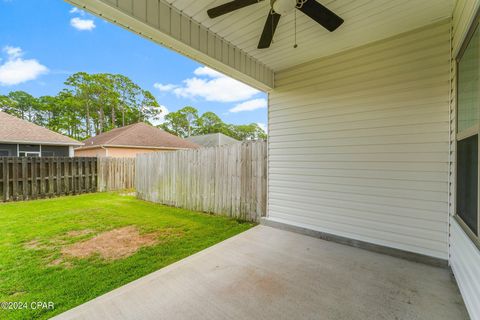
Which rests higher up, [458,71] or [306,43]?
[306,43]

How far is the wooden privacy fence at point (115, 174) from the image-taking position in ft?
26.8

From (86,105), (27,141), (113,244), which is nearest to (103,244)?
(113,244)

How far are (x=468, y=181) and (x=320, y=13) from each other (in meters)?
2.05

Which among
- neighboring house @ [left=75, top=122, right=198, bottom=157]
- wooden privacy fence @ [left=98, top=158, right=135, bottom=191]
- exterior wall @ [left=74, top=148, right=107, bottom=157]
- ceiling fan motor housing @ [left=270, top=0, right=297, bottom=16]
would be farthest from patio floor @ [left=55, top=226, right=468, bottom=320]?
exterior wall @ [left=74, top=148, right=107, bottom=157]

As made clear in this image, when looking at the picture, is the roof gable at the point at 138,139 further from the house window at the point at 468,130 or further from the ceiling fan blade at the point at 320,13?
the house window at the point at 468,130

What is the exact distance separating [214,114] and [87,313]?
1147 inches

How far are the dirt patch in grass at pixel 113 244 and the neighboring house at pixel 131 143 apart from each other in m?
8.40

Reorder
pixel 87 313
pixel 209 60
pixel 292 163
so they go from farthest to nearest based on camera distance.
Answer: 1. pixel 292 163
2. pixel 209 60
3. pixel 87 313

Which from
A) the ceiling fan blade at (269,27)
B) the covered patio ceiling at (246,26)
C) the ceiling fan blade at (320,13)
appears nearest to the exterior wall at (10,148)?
the covered patio ceiling at (246,26)

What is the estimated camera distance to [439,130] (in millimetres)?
2439

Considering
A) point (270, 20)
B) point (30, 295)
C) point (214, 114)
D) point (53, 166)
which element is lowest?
point (30, 295)

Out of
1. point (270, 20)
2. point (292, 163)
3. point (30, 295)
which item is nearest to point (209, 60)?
point (270, 20)

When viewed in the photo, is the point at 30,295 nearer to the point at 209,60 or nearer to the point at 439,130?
the point at 209,60

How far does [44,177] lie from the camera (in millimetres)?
6801
